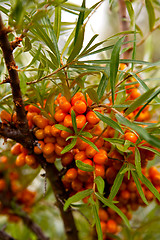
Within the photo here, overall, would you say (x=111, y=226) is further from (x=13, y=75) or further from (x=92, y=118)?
(x=13, y=75)

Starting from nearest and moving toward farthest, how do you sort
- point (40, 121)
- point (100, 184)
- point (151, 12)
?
point (100, 184), point (40, 121), point (151, 12)

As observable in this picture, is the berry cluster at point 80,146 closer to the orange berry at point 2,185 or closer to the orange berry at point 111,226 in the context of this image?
the orange berry at point 111,226

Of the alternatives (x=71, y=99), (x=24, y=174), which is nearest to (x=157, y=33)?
(x=24, y=174)

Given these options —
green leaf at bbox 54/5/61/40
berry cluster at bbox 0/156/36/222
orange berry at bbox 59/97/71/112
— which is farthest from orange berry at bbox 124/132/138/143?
berry cluster at bbox 0/156/36/222

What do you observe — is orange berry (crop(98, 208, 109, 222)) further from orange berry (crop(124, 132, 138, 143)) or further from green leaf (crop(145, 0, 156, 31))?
green leaf (crop(145, 0, 156, 31))

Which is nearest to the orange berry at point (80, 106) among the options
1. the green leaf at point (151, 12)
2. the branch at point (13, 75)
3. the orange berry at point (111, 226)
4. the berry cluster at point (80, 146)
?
the berry cluster at point (80, 146)

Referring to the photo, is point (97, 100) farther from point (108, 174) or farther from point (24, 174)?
point (24, 174)

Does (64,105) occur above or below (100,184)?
above

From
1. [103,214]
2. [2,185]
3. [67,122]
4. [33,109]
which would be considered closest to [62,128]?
[67,122]
